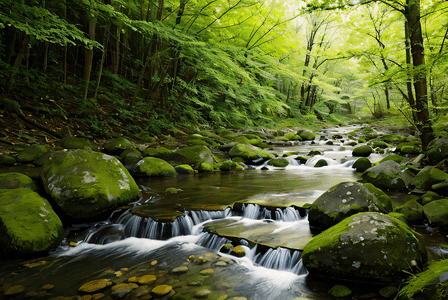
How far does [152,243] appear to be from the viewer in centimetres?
409

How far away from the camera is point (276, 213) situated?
466 centimetres

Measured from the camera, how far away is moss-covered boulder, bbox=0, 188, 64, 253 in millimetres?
3406

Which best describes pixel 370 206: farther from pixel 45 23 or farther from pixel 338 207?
pixel 45 23

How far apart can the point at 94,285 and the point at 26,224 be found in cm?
142

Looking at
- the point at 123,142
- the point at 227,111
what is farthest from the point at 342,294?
the point at 227,111

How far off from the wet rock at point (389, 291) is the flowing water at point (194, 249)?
0.14 m

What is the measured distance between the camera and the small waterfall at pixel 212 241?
12.7 ft

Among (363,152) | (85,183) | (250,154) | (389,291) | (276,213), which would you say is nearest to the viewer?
(389,291)

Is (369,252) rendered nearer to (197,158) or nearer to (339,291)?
(339,291)

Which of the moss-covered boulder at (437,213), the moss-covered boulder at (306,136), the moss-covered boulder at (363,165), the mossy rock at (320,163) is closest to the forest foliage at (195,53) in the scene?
the moss-covered boulder at (363,165)

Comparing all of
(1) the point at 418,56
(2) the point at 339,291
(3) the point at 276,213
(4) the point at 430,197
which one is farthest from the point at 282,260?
(1) the point at 418,56

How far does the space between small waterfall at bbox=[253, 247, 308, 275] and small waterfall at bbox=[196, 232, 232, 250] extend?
0.57m

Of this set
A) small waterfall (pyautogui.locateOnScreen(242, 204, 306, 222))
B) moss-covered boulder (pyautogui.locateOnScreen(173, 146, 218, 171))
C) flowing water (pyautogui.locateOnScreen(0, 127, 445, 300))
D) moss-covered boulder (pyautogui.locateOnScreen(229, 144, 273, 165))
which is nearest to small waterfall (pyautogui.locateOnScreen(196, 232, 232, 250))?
flowing water (pyautogui.locateOnScreen(0, 127, 445, 300))

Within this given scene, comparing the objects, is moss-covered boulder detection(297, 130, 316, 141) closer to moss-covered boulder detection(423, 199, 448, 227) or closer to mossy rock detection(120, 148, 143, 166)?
mossy rock detection(120, 148, 143, 166)
